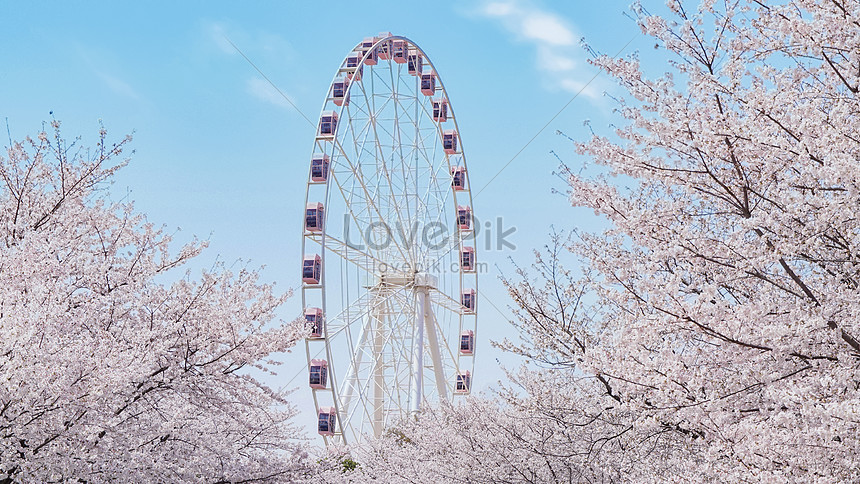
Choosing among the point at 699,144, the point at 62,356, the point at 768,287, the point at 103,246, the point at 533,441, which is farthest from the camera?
the point at 533,441

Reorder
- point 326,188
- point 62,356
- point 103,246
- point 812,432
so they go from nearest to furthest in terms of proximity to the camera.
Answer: point 812,432
point 62,356
point 103,246
point 326,188

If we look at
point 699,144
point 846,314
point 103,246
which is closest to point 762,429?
point 846,314

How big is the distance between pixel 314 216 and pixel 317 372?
152 inches

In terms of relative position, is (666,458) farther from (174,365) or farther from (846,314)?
(174,365)

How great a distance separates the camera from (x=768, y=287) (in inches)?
Result: 212

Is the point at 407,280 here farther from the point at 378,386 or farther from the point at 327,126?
the point at 327,126

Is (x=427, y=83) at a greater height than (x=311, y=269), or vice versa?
(x=427, y=83)

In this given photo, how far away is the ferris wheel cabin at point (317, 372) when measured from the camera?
19.8m

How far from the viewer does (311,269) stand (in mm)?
19438

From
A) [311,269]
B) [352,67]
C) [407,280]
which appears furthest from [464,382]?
[352,67]

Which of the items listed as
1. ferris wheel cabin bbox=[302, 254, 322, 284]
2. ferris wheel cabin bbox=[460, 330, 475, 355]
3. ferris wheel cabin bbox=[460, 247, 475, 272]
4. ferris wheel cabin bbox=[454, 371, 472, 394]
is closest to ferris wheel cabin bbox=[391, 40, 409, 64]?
ferris wheel cabin bbox=[460, 247, 475, 272]

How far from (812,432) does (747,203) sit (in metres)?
1.39

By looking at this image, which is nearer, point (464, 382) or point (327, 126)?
point (327, 126)

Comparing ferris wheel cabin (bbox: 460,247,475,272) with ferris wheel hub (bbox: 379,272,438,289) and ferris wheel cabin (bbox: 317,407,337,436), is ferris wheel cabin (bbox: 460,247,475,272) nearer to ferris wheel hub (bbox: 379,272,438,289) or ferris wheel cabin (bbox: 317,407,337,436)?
ferris wheel hub (bbox: 379,272,438,289)
